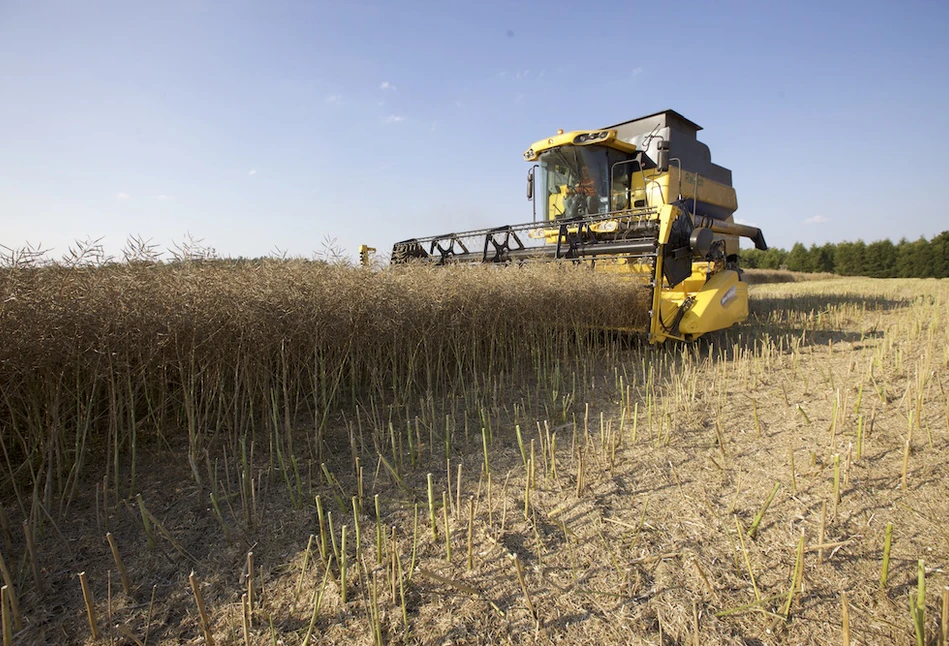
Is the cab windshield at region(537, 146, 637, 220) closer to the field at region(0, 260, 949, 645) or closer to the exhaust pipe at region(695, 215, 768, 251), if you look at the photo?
the exhaust pipe at region(695, 215, 768, 251)

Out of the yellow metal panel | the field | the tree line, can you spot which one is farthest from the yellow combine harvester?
the tree line

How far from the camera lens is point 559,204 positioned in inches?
283

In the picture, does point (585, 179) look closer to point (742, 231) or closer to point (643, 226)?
point (643, 226)

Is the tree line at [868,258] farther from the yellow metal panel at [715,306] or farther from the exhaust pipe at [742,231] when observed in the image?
the yellow metal panel at [715,306]

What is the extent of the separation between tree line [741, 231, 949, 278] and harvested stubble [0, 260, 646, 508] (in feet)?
87.0

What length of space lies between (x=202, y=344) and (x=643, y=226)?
4.42 meters

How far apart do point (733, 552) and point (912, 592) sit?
0.50 metres

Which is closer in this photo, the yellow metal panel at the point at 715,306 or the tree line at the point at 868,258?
the yellow metal panel at the point at 715,306

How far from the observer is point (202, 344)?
2.59m

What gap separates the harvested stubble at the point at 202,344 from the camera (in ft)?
7.27

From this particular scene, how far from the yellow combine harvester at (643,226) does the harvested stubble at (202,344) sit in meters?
1.67

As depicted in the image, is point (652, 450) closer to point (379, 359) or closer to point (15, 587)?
point (379, 359)

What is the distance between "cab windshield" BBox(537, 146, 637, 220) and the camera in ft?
22.4

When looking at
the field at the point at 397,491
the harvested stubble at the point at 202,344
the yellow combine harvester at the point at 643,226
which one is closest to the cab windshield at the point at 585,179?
the yellow combine harvester at the point at 643,226
